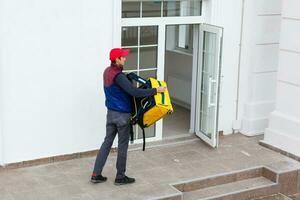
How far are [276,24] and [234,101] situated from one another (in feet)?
4.72

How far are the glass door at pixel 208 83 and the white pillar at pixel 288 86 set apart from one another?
1003 mm

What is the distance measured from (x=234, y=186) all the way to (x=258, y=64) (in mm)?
2413

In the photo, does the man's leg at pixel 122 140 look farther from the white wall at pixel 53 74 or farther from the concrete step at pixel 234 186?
the white wall at pixel 53 74

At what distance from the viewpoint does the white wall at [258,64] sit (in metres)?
8.79

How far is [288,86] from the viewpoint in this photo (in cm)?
825

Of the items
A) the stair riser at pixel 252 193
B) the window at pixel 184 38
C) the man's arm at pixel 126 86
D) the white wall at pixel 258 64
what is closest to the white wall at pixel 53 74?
the man's arm at pixel 126 86

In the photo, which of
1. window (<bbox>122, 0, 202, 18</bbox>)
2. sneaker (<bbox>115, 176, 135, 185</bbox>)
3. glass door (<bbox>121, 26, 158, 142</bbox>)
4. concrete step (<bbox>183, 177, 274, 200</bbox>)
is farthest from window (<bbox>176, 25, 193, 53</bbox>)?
sneaker (<bbox>115, 176, 135, 185</bbox>)

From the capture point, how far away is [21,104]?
716 centimetres

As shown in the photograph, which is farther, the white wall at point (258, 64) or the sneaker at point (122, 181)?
the white wall at point (258, 64)

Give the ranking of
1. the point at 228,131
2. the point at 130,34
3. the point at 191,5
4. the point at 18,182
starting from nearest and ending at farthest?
the point at 18,182, the point at 130,34, the point at 191,5, the point at 228,131

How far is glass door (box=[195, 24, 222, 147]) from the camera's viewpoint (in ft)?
26.7

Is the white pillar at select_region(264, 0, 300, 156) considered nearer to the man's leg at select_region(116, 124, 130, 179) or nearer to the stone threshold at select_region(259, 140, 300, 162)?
the stone threshold at select_region(259, 140, 300, 162)

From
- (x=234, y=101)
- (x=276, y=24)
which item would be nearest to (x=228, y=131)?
(x=234, y=101)

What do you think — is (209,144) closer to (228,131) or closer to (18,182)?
(228,131)
